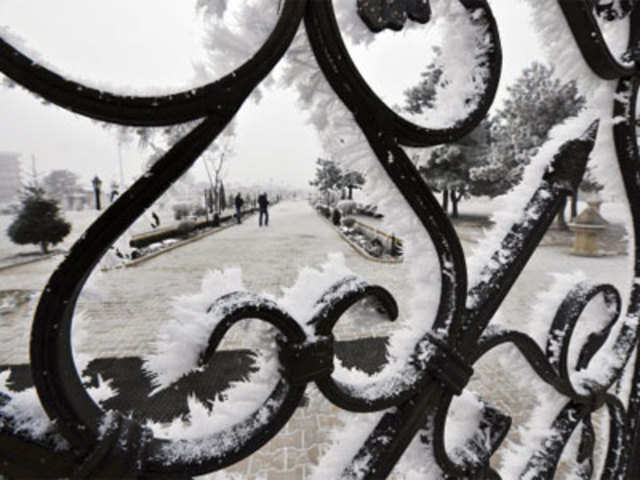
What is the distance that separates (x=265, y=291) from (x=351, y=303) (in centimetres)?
15

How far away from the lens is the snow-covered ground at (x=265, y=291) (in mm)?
923

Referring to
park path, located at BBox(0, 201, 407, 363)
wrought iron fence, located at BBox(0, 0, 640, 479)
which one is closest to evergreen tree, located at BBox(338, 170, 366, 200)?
wrought iron fence, located at BBox(0, 0, 640, 479)

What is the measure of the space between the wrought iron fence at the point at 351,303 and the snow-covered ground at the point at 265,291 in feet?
0.18

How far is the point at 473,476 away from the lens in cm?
64

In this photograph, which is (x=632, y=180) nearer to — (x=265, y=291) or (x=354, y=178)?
(x=354, y=178)

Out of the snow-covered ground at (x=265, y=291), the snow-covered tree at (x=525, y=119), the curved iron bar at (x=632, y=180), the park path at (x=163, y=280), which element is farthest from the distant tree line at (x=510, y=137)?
the curved iron bar at (x=632, y=180)

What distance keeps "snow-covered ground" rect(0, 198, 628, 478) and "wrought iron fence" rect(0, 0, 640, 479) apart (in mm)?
55

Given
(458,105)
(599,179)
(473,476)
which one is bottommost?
(473,476)

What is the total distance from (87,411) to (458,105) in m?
0.67

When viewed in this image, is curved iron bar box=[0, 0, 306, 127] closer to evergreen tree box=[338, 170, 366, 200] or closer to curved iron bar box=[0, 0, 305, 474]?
curved iron bar box=[0, 0, 305, 474]

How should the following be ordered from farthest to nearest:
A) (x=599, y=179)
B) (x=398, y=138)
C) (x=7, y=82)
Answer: (x=599, y=179) → (x=398, y=138) → (x=7, y=82)

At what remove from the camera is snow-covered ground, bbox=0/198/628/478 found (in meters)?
0.92

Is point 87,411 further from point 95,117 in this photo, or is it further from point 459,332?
point 459,332

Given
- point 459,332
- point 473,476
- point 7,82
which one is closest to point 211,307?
point 7,82
